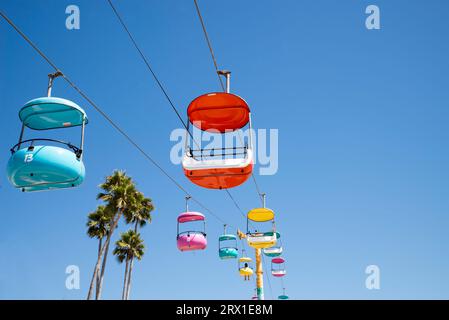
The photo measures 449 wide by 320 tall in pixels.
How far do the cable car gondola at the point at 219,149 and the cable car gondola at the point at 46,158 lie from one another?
78.9 inches

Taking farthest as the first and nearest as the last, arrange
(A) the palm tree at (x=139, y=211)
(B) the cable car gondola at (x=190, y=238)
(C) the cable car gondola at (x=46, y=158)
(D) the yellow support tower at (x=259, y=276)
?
(A) the palm tree at (x=139, y=211) → (D) the yellow support tower at (x=259, y=276) → (B) the cable car gondola at (x=190, y=238) → (C) the cable car gondola at (x=46, y=158)

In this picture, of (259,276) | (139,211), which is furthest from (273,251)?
(139,211)

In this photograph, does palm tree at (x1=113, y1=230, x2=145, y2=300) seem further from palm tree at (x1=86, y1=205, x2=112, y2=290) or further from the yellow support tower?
the yellow support tower

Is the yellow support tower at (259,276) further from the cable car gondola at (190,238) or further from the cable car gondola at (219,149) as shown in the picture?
the cable car gondola at (219,149)

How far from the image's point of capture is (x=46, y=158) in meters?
6.60

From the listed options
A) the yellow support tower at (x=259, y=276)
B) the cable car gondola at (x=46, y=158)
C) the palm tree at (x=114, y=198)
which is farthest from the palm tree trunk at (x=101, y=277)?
the cable car gondola at (x=46, y=158)

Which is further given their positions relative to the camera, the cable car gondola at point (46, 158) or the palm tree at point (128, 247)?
the palm tree at point (128, 247)

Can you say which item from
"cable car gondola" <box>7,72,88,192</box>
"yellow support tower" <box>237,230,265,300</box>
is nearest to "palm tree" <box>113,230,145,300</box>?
"yellow support tower" <box>237,230,265,300</box>

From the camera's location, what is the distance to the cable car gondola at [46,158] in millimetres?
6605

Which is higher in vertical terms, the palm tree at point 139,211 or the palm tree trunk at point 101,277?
the palm tree at point 139,211

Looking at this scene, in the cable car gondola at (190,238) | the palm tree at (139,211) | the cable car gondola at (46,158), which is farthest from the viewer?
the palm tree at (139,211)
